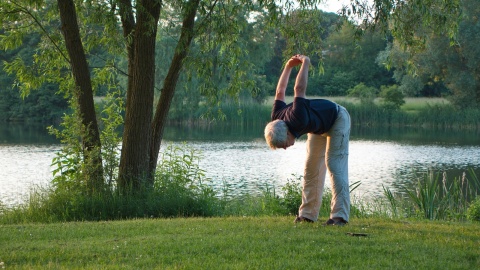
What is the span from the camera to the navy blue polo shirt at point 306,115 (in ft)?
20.8

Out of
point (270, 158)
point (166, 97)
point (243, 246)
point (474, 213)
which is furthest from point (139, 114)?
point (270, 158)

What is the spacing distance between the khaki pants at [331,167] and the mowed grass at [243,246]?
9.1 inches

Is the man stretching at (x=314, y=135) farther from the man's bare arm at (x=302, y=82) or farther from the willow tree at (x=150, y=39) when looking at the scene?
the willow tree at (x=150, y=39)

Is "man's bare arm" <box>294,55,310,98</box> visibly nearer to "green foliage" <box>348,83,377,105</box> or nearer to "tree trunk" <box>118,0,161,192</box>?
"tree trunk" <box>118,0,161,192</box>

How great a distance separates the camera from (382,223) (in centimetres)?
740

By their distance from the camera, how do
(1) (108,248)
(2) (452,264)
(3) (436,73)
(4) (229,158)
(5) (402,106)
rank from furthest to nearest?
(5) (402,106)
(3) (436,73)
(4) (229,158)
(1) (108,248)
(2) (452,264)

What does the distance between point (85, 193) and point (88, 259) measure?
485 cm

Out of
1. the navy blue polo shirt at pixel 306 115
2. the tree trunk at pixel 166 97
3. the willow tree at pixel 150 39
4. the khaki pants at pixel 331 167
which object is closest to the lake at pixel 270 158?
the tree trunk at pixel 166 97

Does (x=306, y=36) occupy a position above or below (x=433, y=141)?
above

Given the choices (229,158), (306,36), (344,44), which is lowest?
(229,158)

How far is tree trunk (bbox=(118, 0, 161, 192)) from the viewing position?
34.3 feet

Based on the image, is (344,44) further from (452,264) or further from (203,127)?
(452,264)

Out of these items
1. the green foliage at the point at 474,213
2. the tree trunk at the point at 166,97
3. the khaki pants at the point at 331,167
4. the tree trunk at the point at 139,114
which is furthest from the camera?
the tree trunk at the point at 166,97

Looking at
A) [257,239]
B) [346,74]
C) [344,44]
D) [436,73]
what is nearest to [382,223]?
[257,239]
